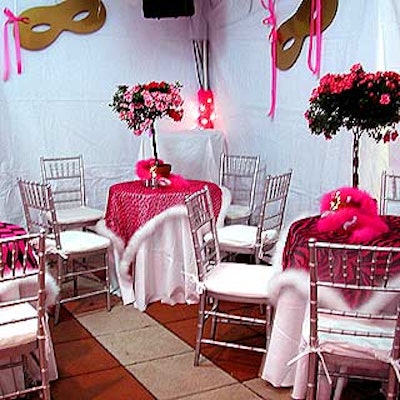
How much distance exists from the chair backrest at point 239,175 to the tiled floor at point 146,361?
1484 mm

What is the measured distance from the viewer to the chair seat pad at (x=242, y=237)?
368cm

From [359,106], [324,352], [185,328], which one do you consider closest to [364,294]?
[324,352]

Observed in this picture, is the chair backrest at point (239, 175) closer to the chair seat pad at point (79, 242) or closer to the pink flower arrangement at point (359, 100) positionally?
the chair seat pad at point (79, 242)

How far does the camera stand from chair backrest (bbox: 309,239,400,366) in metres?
2.07

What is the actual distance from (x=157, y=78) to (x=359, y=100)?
2974mm

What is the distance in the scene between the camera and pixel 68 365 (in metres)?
3.02

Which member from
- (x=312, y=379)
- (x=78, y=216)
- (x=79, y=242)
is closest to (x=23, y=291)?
(x=79, y=242)

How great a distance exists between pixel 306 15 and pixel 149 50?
1612 mm

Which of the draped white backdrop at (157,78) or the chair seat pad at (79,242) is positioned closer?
the chair seat pad at (79,242)

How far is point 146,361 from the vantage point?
3.06m

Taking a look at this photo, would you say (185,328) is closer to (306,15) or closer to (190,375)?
(190,375)

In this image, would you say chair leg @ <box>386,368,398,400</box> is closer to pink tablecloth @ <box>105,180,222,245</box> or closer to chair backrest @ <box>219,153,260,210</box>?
pink tablecloth @ <box>105,180,222,245</box>

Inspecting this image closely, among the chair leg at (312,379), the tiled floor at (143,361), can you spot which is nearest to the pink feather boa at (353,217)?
the chair leg at (312,379)

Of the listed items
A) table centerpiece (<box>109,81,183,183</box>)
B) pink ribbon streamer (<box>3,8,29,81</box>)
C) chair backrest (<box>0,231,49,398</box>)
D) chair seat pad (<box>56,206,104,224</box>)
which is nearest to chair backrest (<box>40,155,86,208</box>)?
chair seat pad (<box>56,206,104,224</box>)
